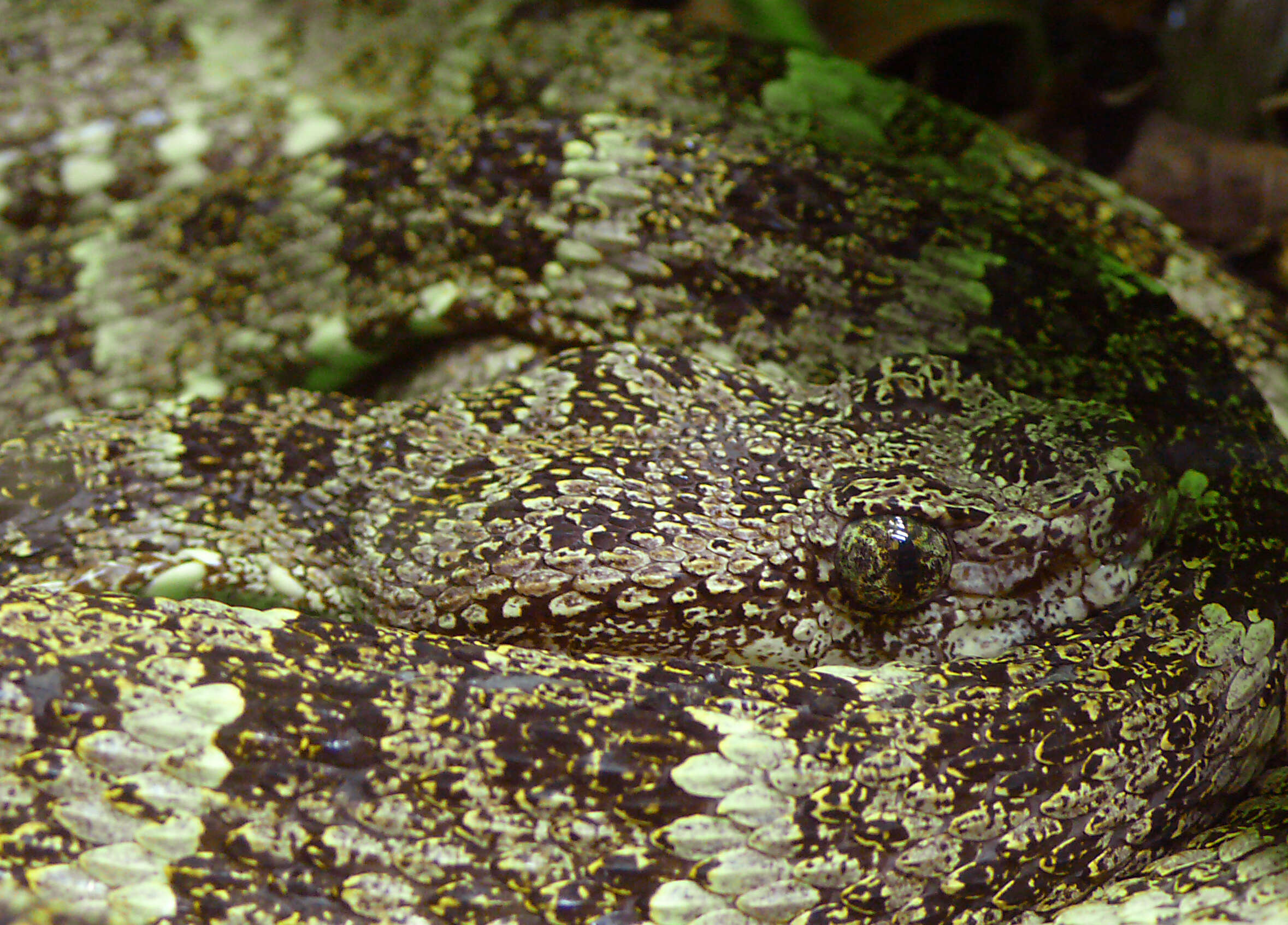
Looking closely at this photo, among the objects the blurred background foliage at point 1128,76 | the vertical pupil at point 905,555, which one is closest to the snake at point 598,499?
the vertical pupil at point 905,555

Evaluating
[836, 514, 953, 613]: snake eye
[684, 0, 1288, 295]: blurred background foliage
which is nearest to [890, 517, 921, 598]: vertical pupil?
[836, 514, 953, 613]: snake eye

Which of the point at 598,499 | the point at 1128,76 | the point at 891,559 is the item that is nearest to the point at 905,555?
the point at 891,559

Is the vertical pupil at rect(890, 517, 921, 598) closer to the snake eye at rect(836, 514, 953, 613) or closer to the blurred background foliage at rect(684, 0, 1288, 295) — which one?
the snake eye at rect(836, 514, 953, 613)

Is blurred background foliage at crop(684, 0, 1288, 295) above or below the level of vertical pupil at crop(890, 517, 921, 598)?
above

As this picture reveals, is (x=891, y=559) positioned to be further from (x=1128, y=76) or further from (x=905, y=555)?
(x=1128, y=76)

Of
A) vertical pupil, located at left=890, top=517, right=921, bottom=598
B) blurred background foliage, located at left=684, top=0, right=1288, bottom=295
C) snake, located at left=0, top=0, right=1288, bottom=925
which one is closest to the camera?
snake, located at left=0, top=0, right=1288, bottom=925

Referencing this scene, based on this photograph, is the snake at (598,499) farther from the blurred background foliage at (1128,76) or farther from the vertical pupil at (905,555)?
the blurred background foliage at (1128,76)

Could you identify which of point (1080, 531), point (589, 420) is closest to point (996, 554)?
point (1080, 531)
